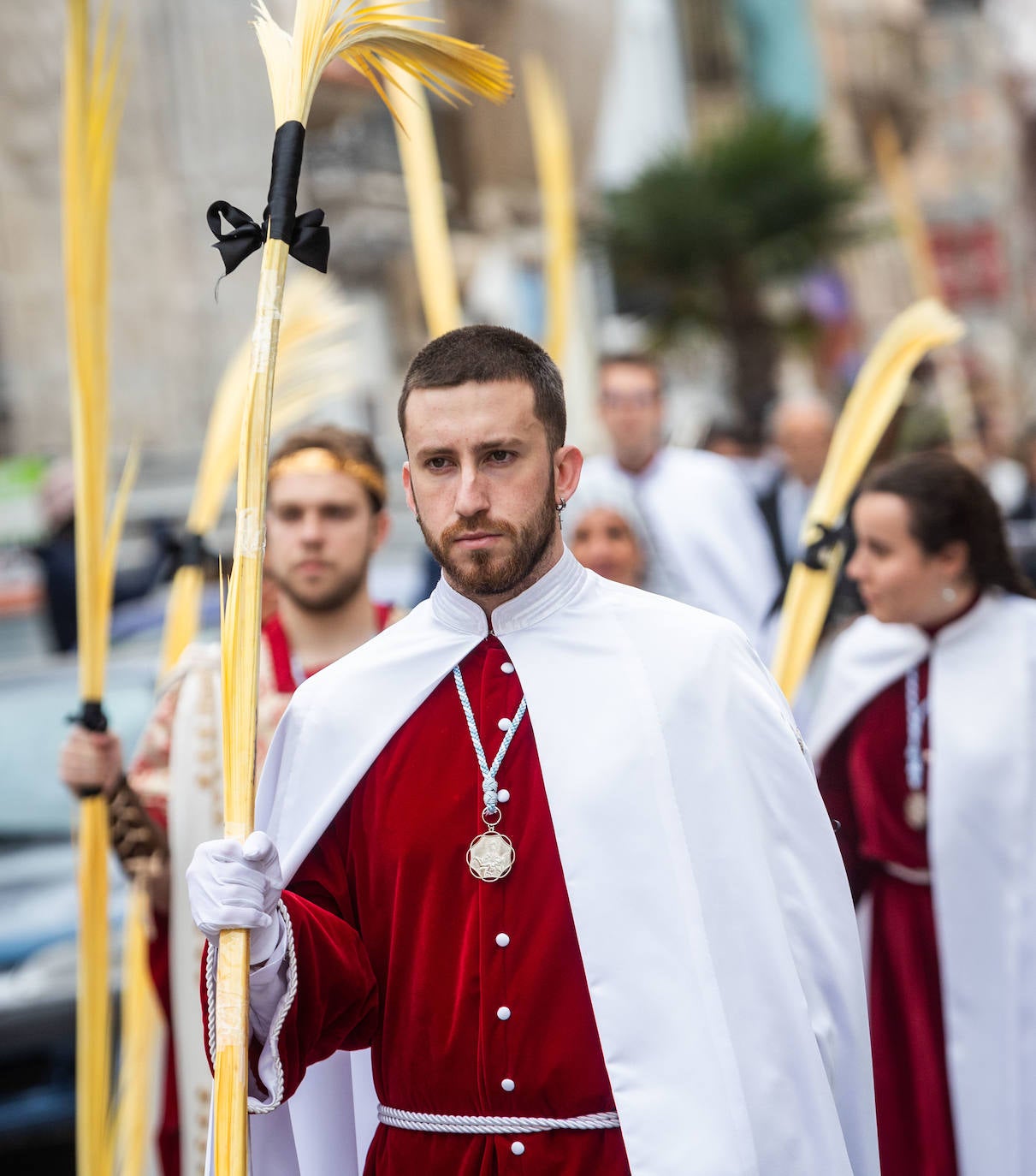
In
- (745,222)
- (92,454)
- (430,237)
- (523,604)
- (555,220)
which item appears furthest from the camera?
(745,222)

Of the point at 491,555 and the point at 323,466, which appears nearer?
the point at 491,555

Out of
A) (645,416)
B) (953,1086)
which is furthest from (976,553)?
(645,416)

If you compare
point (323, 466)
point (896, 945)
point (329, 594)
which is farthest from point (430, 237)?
point (896, 945)

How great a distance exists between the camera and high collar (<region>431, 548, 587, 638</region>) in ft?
8.52

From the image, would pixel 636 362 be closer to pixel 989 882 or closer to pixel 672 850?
pixel 989 882

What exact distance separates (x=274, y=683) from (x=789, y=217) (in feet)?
52.5

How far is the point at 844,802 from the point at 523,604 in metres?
1.68

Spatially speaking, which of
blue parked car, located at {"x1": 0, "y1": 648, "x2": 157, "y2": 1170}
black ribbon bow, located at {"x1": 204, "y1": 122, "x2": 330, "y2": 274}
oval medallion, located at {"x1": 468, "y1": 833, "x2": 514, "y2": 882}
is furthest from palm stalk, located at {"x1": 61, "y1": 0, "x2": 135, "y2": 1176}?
oval medallion, located at {"x1": 468, "y1": 833, "x2": 514, "y2": 882}

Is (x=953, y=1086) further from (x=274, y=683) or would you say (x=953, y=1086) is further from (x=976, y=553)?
(x=274, y=683)

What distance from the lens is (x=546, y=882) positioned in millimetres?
2463

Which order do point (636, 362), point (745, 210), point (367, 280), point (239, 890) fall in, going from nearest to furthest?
point (239, 890) < point (636, 362) < point (745, 210) < point (367, 280)

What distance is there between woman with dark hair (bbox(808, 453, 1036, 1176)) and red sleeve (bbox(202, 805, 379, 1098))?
1529 mm

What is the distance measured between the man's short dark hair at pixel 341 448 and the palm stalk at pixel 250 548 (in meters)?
1.34

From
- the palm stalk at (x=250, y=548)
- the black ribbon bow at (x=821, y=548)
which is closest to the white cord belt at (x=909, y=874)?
the black ribbon bow at (x=821, y=548)
